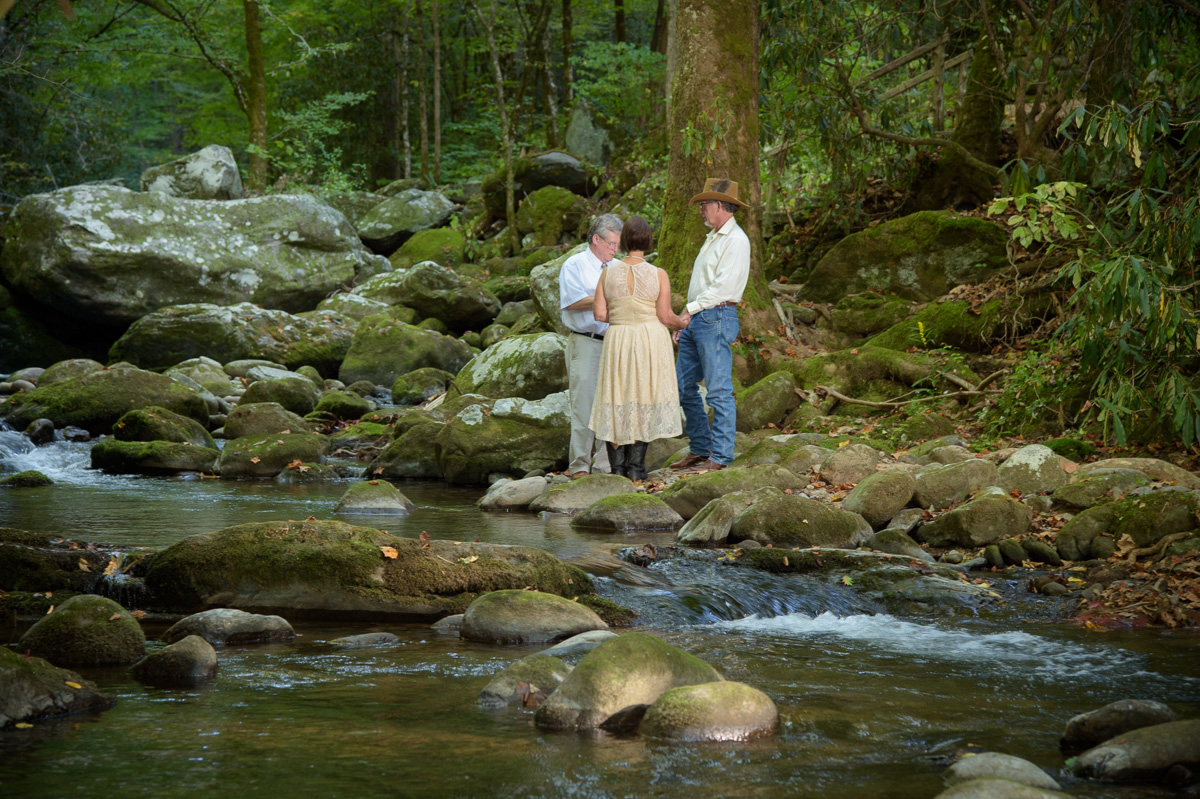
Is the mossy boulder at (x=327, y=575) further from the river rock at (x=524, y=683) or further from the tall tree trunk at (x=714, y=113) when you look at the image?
the tall tree trunk at (x=714, y=113)

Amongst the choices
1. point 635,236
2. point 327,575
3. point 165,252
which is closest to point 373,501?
point 327,575

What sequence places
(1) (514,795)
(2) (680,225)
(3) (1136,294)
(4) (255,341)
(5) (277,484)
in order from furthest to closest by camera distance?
(4) (255,341) → (2) (680,225) → (5) (277,484) → (3) (1136,294) → (1) (514,795)

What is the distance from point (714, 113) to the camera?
405 inches

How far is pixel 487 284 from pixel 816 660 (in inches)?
589

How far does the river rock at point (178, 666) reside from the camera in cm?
369

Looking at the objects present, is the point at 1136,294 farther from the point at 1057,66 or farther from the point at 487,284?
the point at 487,284

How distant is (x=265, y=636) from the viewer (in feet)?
14.1

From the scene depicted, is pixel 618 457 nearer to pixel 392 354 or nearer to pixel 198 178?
pixel 392 354

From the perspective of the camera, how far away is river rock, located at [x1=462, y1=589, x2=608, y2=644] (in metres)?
4.37

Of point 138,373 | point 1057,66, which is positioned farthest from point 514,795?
point 1057,66

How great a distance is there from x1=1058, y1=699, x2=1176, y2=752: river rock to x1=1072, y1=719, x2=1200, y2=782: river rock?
0.17 metres

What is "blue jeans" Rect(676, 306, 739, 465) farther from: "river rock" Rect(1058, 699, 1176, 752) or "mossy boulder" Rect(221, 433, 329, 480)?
"river rock" Rect(1058, 699, 1176, 752)

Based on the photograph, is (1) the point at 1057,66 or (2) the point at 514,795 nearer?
(2) the point at 514,795

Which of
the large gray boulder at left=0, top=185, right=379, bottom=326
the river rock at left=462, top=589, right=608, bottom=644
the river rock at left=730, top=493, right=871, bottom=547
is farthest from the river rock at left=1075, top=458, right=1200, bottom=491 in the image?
the large gray boulder at left=0, top=185, right=379, bottom=326
